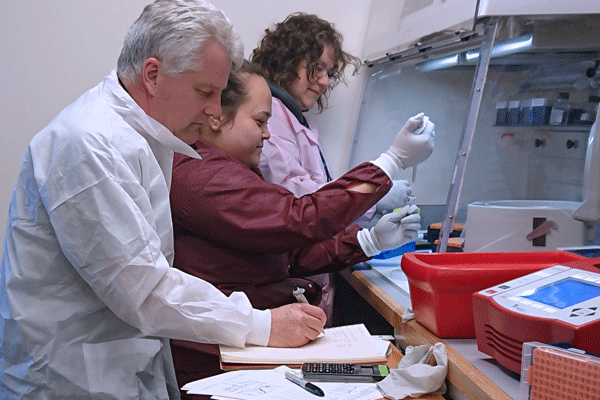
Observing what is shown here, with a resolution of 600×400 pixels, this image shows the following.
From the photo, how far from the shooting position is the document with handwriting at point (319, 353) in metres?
1.20

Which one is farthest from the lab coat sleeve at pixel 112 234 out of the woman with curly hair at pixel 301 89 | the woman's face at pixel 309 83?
the woman's face at pixel 309 83

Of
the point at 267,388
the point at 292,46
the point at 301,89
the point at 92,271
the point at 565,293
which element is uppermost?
the point at 292,46

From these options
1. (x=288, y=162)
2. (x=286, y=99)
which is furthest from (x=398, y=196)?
(x=286, y=99)

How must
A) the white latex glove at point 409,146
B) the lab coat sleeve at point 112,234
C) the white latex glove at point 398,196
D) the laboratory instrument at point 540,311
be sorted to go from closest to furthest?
1. the laboratory instrument at point 540,311
2. the lab coat sleeve at point 112,234
3. the white latex glove at point 409,146
4. the white latex glove at point 398,196

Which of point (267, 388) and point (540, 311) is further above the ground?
point (540, 311)

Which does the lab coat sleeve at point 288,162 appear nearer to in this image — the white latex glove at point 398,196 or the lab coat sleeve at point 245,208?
the white latex glove at point 398,196

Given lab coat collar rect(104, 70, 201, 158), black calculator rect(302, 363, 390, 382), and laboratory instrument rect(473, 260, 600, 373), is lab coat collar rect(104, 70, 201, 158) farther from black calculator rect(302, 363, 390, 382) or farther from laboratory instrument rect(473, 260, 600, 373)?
laboratory instrument rect(473, 260, 600, 373)

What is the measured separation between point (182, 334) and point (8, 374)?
0.32 meters

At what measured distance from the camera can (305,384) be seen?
1106 mm

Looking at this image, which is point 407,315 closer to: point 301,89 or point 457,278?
point 457,278

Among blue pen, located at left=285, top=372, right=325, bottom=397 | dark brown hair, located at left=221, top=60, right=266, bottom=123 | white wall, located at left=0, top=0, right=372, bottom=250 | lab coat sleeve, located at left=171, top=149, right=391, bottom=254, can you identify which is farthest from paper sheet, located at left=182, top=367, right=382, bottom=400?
white wall, located at left=0, top=0, right=372, bottom=250

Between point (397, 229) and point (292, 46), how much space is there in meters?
0.84

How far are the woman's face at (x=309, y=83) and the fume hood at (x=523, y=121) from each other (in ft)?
1.71

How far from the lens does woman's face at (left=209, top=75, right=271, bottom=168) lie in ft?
5.32
